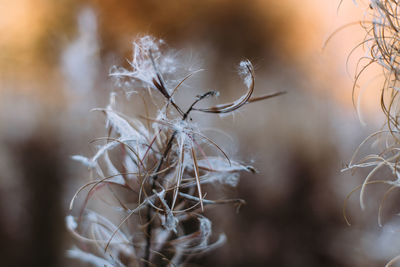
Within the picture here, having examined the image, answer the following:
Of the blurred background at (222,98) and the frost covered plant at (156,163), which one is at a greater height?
the blurred background at (222,98)

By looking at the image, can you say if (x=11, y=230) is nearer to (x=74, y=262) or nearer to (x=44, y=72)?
(x=74, y=262)

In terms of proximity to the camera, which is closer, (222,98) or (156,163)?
(156,163)

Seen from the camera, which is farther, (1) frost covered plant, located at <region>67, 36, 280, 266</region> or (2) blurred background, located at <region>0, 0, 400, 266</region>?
(2) blurred background, located at <region>0, 0, 400, 266</region>

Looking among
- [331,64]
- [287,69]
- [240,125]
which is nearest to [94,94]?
[240,125]

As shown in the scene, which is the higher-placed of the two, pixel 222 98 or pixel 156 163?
pixel 222 98

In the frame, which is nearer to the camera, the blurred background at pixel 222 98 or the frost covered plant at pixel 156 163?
the frost covered plant at pixel 156 163

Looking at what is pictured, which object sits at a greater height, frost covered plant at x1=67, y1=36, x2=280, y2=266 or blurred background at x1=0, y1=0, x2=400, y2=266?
blurred background at x1=0, y1=0, x2=400, y2=266
